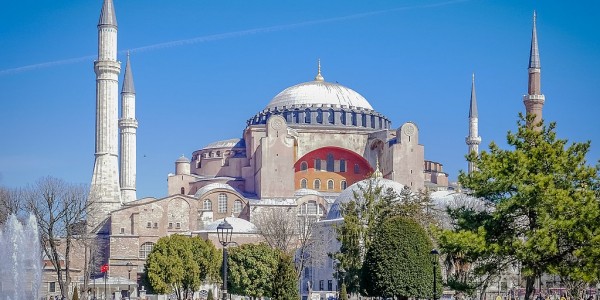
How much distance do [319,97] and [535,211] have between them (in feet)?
149

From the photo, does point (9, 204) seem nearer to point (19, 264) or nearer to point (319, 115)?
point (19, 264)

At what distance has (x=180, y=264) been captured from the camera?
40.0 meters

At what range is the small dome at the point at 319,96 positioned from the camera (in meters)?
65.9

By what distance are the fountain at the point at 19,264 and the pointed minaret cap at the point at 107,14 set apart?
64.9ft

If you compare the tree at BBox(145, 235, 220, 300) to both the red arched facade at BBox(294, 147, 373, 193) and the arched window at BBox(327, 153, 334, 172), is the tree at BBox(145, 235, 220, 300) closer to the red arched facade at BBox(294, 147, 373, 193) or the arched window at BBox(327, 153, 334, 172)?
the red arched facade at BBox(294, 147, 373, 193)

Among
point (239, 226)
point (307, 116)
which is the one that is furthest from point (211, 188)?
point (307, 116)

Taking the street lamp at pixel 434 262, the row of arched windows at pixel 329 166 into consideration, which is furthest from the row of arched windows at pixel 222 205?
the street lamp at pixel 434 262

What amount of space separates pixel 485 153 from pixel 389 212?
13829 millimetres

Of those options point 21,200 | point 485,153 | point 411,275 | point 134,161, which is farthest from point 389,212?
point 134,161

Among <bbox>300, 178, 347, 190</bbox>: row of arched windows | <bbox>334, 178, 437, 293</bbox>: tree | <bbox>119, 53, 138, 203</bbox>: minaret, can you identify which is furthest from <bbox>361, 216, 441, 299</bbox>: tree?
<bbox>119, 53, 138, 203</bbox>: minaret

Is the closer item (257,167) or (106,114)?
(106,114)

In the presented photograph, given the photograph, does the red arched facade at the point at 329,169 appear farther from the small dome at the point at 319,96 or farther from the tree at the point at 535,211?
the tree at the point at 535,211

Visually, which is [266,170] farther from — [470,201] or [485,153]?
[485,153]

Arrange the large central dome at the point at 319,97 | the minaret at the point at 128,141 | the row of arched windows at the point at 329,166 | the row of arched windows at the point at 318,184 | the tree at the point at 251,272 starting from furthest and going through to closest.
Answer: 1. the large central dome at the point at 319,97
2. the row of arched windows at the point at 329,166
3. the row of arched windows at the point at 318,184
4. the minaret at the point at 128,141
5. the tree at the point at 251,272
